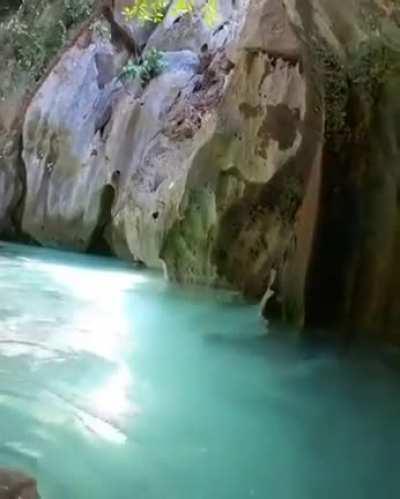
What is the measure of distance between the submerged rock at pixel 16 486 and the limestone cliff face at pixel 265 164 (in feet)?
14.3

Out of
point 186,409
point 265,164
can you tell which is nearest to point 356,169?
point 265,164

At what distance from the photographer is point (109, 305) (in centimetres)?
802

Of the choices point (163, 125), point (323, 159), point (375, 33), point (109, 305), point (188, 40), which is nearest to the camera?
point (375, 33)

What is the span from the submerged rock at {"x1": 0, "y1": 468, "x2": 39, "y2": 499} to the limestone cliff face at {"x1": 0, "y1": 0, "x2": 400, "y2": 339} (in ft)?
14.3

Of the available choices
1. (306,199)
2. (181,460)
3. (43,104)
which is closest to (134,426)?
(181,460)

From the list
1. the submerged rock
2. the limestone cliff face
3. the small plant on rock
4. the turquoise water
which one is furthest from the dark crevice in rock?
the submerged rock

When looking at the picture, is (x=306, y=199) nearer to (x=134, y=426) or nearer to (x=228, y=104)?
(x=228, y=104)

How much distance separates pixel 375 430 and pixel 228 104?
4967 millimetres

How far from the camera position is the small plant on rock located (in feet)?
43.1

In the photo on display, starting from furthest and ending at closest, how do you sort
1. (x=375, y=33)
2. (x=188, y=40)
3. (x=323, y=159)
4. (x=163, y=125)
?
(x=188, y=40) → (x=163, y=125) → (x=323, y=159) → (x=375, y=33)

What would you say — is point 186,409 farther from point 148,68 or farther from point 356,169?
point 148,68

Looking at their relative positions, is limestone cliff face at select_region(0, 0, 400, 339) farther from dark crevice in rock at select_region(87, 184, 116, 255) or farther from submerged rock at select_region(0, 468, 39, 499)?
submerged rock at select_region(0, 468, 39, 499)

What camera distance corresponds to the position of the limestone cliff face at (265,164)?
636 cm

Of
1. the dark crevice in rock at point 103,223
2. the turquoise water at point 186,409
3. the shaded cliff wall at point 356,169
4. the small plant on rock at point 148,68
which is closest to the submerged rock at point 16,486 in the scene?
the turquoise water at point 186,409
